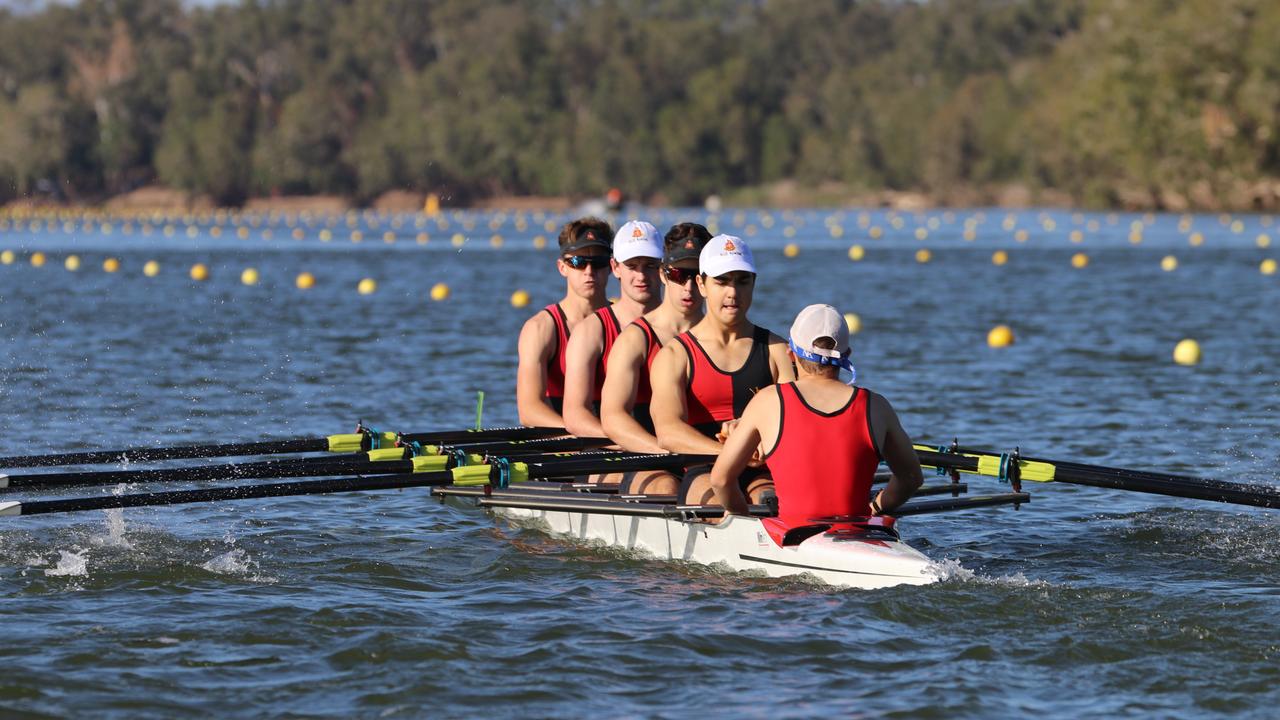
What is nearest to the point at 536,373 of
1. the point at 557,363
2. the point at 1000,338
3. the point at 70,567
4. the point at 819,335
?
the point at 557,363

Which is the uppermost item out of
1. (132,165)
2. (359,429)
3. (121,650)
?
(132,165)

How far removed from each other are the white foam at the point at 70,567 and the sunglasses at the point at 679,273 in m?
3.66

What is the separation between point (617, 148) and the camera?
4707 inches

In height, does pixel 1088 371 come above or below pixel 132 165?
below

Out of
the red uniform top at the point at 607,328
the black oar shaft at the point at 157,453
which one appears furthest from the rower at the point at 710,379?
the black oar shaft at the point at 157,453

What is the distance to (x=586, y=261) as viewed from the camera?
10758 millimetres

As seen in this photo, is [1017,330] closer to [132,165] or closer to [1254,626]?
[1254,626]

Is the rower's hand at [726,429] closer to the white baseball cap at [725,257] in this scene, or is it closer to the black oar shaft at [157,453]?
the white baseball cap at [725,257]

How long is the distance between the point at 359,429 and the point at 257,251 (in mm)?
39081

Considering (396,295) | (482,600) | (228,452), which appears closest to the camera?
(482,600)

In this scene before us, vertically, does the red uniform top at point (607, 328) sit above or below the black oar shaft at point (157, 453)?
above

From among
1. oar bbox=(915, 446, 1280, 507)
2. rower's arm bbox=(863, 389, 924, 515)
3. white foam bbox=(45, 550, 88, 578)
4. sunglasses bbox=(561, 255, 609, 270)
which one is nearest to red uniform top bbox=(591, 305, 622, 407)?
sunglasses bbox=(561, 255, 609, 270)

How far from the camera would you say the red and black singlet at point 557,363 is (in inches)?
431

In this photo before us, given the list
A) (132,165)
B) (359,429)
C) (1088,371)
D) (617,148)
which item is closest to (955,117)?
(617,148)
